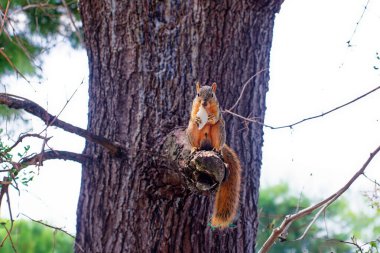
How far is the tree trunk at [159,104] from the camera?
2.11 meters

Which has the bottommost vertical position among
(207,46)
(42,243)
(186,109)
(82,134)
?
(82,134)

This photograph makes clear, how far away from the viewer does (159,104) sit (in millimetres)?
2154

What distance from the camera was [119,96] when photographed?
221 centimetres

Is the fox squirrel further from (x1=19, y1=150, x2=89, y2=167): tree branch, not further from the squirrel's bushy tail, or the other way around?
(x1=19, y1=150, x2=89, y2=167): tree branch

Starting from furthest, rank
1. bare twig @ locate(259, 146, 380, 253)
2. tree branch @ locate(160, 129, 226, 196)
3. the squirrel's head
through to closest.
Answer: bare twig @ locate(259, 146, 380, 253) < the squirrel's head < tree branch @ locate(160, 129, 226, 196)

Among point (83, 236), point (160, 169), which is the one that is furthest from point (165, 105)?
point (83, 236)

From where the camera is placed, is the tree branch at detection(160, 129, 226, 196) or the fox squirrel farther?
the fox squirrel

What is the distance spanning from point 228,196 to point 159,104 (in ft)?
1.12

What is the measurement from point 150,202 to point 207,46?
500 mm

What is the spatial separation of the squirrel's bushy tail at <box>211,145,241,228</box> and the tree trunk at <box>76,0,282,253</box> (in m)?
0.08

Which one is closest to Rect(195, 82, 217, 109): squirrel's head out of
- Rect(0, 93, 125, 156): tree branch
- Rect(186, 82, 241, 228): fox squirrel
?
Rect(186, 82, 241, 228): fox squirrel

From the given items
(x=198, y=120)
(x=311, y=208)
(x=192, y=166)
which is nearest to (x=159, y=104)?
(x=198, y=120)

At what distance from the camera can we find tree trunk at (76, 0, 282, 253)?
2113 millimetres

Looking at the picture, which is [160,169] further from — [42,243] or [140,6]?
[42,243]
